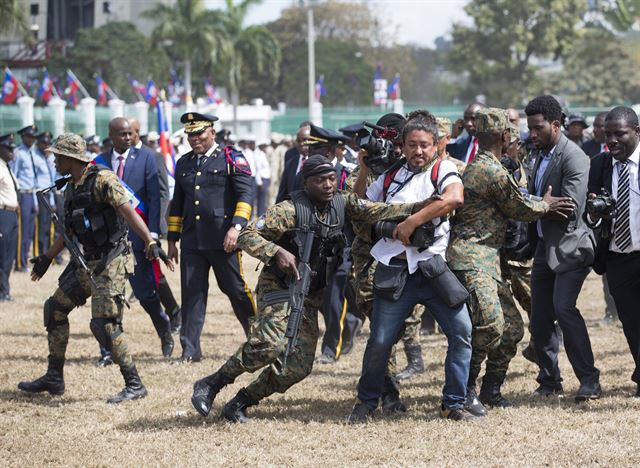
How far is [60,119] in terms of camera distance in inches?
1142

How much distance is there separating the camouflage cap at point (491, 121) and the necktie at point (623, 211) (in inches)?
39.6

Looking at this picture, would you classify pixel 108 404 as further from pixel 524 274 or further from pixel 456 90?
pixel 456 90

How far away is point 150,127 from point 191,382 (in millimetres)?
26246

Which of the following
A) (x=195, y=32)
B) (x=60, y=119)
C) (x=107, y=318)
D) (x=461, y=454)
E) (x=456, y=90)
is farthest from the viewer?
(x=456, y=90)

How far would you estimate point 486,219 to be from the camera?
23.2ft

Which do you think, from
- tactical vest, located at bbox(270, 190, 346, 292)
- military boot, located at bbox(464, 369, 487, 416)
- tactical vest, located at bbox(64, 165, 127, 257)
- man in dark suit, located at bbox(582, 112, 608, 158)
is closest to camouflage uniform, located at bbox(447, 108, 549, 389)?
military boot, located at bbox(464, 369, 487, 416)

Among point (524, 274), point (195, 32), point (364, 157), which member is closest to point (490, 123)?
point (364, 157)

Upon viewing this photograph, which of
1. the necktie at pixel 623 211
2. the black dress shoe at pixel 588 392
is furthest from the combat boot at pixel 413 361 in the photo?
the necktie at pixel 623 211

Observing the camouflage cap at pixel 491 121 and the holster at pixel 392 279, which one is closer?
the holster at pixel 392 279

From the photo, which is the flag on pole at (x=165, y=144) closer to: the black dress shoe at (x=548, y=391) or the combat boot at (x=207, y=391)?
the black dress shoe at (x=548, y=391)

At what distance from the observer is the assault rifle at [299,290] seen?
6.73 m

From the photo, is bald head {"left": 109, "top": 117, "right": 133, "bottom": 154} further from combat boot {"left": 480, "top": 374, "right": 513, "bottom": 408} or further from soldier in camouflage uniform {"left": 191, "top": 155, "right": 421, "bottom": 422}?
combat boot {"left": 480, "top": 374, "right": 513, "bottom": 408}

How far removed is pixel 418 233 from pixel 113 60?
5496 cm

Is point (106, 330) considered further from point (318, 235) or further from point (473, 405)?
point (473, 405)
